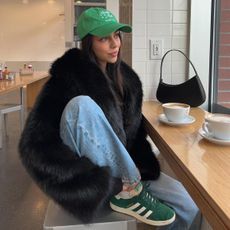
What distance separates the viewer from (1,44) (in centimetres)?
711

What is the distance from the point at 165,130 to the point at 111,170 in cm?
32

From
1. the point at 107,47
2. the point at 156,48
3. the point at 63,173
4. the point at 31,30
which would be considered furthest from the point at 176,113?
the point at 31,30

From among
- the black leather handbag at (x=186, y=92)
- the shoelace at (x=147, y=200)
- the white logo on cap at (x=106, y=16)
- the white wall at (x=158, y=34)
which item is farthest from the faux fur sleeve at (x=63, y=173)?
the white wall at (x=158, y=34)

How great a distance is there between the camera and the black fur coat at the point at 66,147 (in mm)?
1056

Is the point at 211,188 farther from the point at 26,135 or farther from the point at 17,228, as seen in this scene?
the point at 17,228

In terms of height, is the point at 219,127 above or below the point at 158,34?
below

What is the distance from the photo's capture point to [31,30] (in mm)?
6988

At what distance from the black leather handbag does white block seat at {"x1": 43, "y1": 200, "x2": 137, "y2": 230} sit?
0.82 meters

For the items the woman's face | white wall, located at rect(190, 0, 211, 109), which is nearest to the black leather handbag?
white wall, located at rect(190, 0, 211, 109)

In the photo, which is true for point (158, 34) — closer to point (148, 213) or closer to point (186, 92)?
point (186, 92)

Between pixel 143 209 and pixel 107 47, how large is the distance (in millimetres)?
700

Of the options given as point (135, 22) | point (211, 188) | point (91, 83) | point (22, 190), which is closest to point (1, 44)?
point (22, 190)

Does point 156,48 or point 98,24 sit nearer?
point 98,24

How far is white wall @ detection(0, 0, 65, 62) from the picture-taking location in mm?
6887
